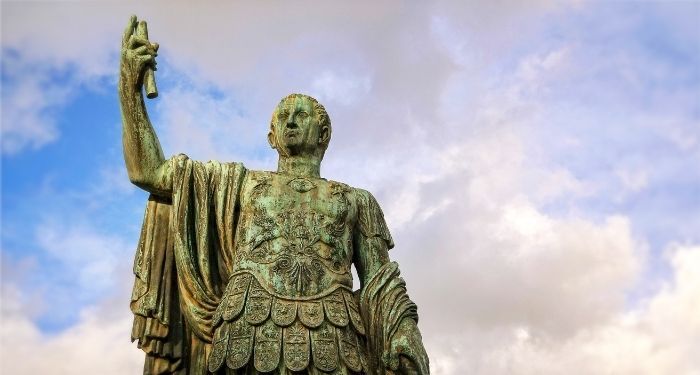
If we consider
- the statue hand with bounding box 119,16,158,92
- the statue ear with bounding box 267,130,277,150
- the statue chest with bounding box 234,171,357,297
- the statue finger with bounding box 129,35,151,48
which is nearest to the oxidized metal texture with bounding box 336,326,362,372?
the statue chest with bounding box 234,171,357,297

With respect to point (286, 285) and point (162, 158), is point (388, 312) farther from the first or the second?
point (162, 158)

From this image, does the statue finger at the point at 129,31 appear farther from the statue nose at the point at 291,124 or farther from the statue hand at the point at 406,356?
the statue hand at the point at 406,356

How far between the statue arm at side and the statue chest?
30 centimetres

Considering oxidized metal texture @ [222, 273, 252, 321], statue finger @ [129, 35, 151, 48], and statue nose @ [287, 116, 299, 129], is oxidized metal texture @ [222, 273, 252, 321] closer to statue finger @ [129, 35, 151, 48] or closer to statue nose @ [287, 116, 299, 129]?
statue nose @ [287, 116, 299, 129]

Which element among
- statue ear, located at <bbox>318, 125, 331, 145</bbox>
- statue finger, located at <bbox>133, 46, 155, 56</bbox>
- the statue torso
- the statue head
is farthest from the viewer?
statue ear, located at <bbox>318, 125, 331, 145</bbox>

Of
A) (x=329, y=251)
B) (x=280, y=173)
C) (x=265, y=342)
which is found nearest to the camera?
(x=265, y=342)

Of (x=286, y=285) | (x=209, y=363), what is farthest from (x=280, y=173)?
(x=209, y=363)

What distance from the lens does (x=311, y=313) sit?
10.6 m

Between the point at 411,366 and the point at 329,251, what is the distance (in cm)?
152

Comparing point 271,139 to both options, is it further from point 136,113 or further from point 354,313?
point 354,313

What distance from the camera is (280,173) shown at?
11984mm

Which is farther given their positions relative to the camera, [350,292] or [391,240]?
[391,240]

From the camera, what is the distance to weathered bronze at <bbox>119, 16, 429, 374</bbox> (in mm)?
10555

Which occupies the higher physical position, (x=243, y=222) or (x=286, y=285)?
(x=243, y=222)
